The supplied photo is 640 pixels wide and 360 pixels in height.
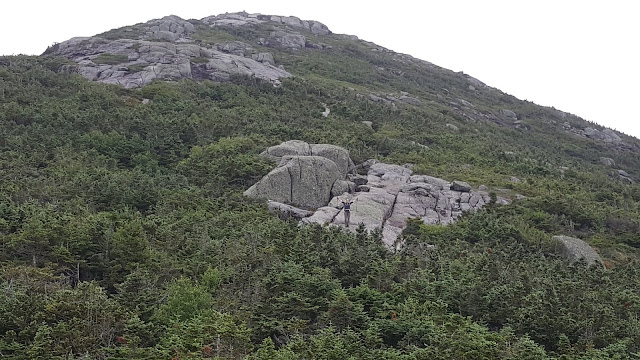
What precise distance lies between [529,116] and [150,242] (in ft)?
277

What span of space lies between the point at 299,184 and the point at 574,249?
58.6 feet

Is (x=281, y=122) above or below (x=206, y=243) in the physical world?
above

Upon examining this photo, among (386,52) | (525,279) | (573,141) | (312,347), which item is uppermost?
(386,52)

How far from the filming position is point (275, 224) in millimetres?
28750

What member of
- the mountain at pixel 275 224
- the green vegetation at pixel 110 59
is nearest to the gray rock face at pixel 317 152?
the mountain at pixel 275 224

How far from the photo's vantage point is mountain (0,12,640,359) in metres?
15.5

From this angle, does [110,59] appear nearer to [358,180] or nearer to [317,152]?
[317,152]

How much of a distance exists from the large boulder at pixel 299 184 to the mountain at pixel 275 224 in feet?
0.72

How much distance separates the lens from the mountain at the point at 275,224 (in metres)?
15.5

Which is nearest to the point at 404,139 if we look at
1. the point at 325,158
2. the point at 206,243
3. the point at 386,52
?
the point at 325,158

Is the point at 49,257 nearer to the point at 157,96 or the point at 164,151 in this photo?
the point at 164,151

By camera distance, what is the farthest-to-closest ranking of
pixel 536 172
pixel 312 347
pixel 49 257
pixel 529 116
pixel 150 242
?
1. pixel 529 116
2. pixel 536 172
3. pixel 150 242
4. pixel 49 257
5. pixel 312 347

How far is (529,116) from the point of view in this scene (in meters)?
94.5

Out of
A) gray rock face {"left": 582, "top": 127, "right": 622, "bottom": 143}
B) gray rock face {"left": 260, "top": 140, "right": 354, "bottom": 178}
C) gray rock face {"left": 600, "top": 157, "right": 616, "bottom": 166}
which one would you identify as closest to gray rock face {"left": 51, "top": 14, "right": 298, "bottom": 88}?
gray rock face {"left": 260, "top": 140, "right": 354, "bottom": 178}
